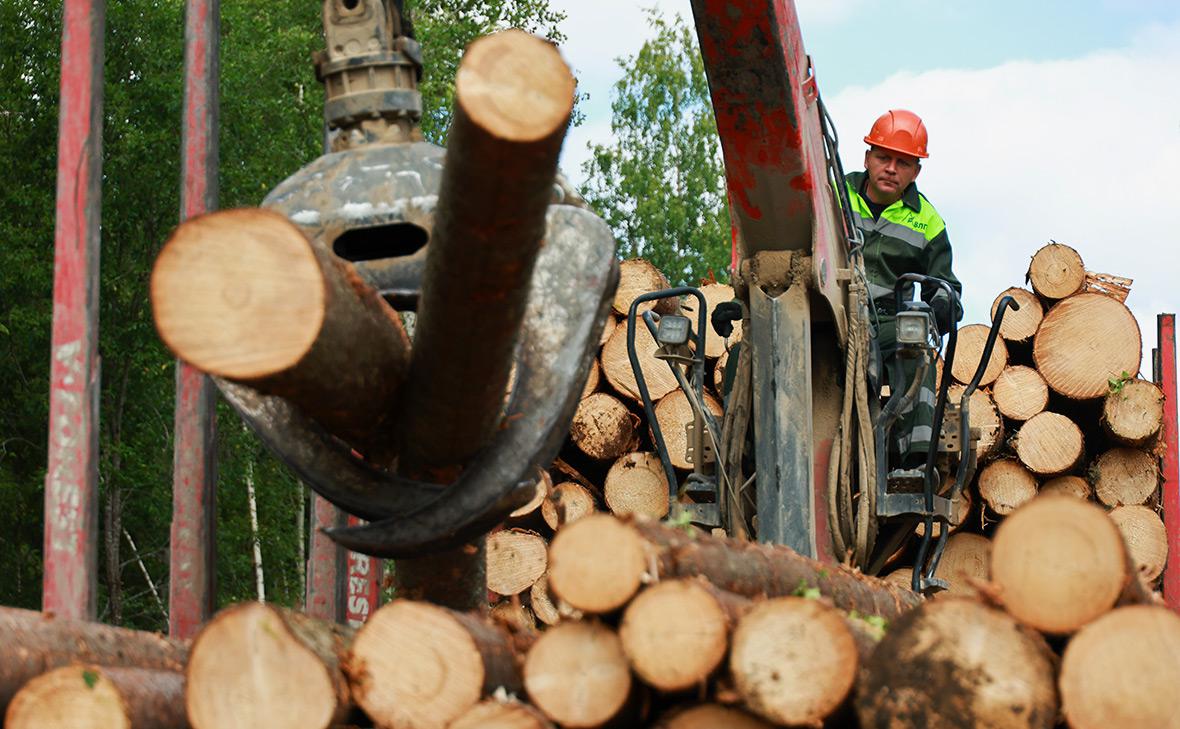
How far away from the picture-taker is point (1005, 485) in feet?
29.3

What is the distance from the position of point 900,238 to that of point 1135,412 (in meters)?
2.45

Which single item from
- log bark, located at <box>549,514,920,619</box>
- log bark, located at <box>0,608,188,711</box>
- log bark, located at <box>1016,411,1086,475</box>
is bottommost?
log bark, located at <box>1016,411,1086,475</box>

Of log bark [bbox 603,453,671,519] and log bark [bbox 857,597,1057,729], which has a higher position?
log bark [bbox 857,597,1057,729]

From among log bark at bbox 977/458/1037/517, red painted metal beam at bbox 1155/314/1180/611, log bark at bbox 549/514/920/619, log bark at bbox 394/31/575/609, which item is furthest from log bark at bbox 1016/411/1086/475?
log bark at bbox 394/31/575/609

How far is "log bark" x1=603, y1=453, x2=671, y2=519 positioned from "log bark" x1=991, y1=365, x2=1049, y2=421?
6.32ft

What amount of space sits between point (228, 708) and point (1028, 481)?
6.66 meters

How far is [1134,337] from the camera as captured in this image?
29.7ft

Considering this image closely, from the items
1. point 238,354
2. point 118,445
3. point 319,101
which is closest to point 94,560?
point 238,354

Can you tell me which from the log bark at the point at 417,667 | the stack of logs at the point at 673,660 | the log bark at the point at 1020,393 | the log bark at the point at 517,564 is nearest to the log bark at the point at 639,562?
the stack of logs at the point at 673,660

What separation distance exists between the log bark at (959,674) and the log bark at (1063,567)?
0.15 ft

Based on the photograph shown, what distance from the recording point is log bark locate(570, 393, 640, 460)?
891 centimetres

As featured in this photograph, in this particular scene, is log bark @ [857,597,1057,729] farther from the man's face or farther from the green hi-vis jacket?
the man's face

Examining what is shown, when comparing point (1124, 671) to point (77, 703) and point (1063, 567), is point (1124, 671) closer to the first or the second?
point (1063, 567)

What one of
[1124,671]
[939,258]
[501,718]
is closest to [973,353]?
[939,258]
